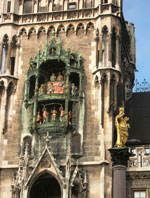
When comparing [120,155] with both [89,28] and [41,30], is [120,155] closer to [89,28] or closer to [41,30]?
[89,28]

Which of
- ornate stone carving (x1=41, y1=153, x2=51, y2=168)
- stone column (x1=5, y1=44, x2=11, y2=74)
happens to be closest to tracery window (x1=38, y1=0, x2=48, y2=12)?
stone column (x1=5, y1=44, x2=11, y2=74)

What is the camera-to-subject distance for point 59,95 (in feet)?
98.9

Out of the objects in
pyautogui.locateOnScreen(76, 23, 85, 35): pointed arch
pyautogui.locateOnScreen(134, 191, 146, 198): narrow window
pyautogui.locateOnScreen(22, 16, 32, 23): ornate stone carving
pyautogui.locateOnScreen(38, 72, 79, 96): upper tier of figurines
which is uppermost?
pyautogui.locateOnScreen(22, 16, 32, 23): ornate stone carving

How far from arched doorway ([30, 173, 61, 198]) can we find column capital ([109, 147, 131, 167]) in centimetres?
425

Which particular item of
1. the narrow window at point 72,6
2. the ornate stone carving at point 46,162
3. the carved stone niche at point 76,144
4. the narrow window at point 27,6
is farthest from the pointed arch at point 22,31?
the ornate stone carving at point 46,162

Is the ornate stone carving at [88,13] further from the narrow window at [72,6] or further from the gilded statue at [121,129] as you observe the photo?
the gilded statue at [121,129]

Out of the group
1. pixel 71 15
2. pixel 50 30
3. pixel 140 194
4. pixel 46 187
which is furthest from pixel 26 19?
pixel 140 194

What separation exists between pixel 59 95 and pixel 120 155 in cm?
552

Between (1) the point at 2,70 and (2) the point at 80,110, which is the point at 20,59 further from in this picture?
(2) the point at 80,110

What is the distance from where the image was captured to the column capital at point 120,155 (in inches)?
1047

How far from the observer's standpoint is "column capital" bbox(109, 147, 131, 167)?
2659 cm

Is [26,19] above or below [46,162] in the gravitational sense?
above

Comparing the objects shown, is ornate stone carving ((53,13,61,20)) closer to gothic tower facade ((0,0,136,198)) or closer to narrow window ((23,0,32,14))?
gothic tower facade ((0,0,136,198))

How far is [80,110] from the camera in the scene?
98.9 ft
